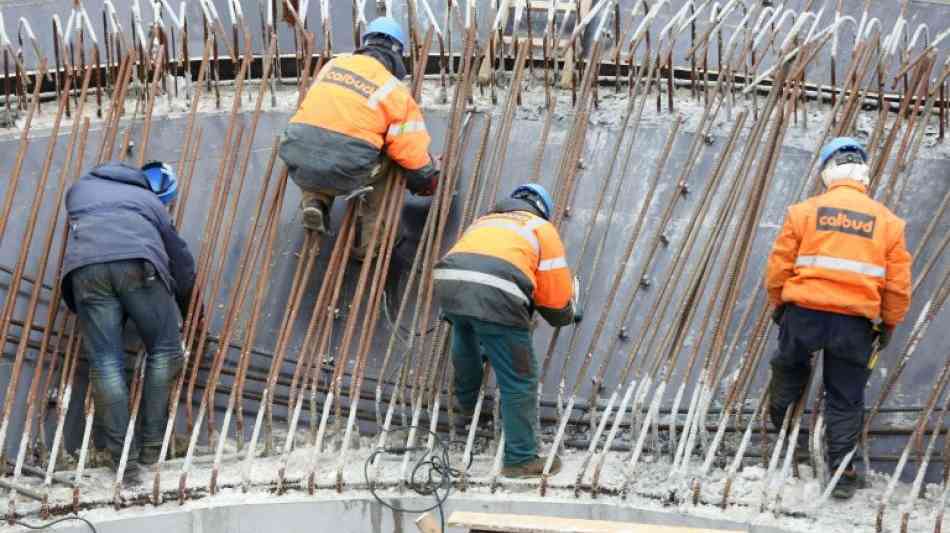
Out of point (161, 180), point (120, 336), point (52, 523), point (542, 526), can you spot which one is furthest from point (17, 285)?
point (542, 526)

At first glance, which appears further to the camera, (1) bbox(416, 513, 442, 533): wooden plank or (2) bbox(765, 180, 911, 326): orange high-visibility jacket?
(2) bbox(765, 180, 911, 326): orange high-visibility jacket

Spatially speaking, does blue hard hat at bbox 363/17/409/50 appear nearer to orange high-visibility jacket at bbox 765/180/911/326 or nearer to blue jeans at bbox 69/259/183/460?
blue jeans at bbox 69/259/183/460

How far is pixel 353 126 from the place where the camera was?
320 inches

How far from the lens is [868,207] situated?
7.07 meters

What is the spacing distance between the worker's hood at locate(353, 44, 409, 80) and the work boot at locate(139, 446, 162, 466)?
2.50m

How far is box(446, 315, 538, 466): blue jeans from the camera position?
742 centimetres

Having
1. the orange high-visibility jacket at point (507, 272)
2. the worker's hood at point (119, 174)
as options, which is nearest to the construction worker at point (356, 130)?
the worker's hood at point (119, 174)

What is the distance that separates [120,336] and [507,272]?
2147 millimetres

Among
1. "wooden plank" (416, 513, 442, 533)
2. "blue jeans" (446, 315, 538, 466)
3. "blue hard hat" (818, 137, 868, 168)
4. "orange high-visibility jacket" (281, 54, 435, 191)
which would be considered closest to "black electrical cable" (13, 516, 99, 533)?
"wooden plank" (416, 513, 442, 533)

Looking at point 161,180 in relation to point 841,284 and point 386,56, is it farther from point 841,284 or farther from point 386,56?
point 841,284

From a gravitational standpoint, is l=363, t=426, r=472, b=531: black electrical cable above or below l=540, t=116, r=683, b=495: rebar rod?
below

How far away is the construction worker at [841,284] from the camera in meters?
7.02

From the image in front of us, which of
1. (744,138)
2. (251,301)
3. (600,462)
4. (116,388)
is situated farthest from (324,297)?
(744,138)

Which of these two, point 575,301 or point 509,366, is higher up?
point 575,301
